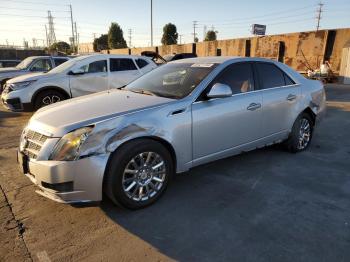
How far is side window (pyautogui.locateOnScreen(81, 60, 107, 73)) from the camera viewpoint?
8.96 m

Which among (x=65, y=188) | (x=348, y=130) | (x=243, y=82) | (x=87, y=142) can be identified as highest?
(x=243, y=82)

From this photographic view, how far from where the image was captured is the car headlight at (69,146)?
9.62ft

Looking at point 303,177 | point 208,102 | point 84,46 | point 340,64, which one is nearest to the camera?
point 208,102

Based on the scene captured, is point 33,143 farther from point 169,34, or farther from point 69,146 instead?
point 169,34

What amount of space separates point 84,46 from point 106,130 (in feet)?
249

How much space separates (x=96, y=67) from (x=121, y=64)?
0.83 metres

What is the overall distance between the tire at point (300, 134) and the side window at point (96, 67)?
6.00 m

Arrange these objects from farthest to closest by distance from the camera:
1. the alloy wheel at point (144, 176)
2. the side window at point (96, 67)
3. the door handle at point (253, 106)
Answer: the side window at point (96, 67), the door handle at point (253, 106), the alloy wheel at point (144, 176)

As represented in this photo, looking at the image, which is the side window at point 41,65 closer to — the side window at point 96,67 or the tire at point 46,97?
the side window at point 96,67

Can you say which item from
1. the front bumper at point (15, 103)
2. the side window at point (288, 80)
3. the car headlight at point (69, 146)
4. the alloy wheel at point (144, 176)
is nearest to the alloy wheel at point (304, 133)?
the side window at point (288, 80)

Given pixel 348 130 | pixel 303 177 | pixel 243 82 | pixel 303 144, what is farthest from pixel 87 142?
pixel 348 130

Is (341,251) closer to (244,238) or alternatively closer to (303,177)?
(244,238)

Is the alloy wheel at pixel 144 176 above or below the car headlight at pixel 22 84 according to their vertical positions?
below

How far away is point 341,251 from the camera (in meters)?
2.67
